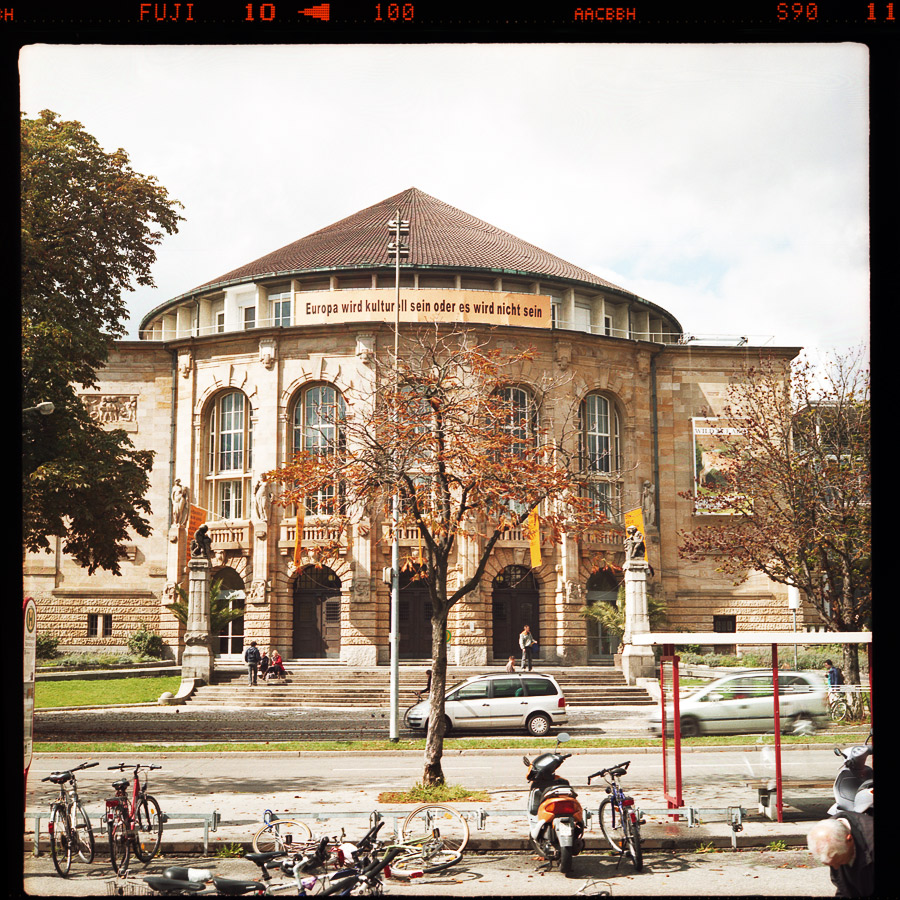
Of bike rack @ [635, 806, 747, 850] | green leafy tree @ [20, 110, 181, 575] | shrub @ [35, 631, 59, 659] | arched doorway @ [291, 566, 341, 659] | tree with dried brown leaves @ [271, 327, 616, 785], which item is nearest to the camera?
bike rack @ [635, 806, 747, 850]

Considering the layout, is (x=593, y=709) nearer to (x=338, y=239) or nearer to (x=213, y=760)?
(x=213, y=760)

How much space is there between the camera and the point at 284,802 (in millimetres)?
15438

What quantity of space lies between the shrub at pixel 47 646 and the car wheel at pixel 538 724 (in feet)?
62.4

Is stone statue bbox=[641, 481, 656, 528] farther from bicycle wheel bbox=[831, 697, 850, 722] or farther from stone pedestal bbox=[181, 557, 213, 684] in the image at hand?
bicycle wheel bbox=[831, 697, 850, 722]

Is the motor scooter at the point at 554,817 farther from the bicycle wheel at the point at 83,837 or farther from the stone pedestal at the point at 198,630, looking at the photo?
the stone pedestal at the point at 198,630

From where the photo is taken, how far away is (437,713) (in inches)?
590

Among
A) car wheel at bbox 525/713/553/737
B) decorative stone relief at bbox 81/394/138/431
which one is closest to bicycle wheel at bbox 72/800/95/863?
car wheel at bbox 525/713/553/737

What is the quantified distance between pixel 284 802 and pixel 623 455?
1120 inches

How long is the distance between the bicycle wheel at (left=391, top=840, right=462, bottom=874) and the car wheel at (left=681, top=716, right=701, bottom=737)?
6.10 metres

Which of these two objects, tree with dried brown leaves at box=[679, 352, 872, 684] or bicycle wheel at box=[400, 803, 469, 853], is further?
tree with dried brown leaves at box=[679, 352, 872, 684]

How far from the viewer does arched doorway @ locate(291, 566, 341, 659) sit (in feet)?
128

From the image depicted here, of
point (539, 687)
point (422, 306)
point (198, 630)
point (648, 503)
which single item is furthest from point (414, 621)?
point (539, 687)

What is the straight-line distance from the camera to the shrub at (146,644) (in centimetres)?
3731

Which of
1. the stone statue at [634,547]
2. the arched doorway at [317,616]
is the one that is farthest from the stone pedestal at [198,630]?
the stone statue at [634,547]
